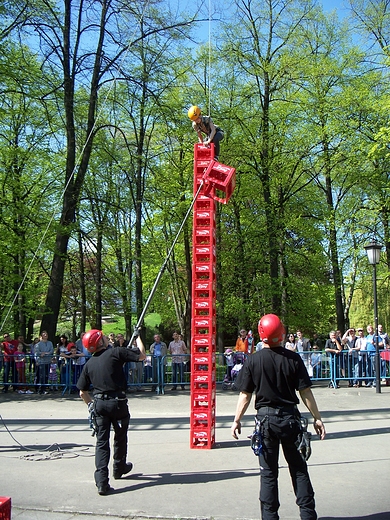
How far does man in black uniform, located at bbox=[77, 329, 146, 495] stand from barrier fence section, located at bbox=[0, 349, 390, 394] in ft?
28.6

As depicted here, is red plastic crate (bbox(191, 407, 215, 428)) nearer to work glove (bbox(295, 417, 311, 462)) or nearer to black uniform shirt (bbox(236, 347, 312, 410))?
black uniform shirt (bbox(236, 347, 312, 410))

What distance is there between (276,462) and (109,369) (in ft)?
7.94

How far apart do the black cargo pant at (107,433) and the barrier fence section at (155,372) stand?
8.61 metres

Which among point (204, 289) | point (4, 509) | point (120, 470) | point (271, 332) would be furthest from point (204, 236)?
point (4, 509)

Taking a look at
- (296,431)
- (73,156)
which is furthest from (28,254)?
(296,431)

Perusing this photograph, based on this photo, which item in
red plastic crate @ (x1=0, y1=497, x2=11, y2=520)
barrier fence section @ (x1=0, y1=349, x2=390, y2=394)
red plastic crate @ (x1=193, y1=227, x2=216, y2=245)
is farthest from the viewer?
barrier fence section @ (x1=0, y1=349, x2=390, y2=394)

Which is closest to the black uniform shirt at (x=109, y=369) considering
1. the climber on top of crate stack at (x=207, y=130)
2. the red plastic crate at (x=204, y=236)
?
the red plastic crate at (x=204, y=236)

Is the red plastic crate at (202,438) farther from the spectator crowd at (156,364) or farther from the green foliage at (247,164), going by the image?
the green foliage at (247,164)

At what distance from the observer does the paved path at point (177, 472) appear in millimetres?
5547

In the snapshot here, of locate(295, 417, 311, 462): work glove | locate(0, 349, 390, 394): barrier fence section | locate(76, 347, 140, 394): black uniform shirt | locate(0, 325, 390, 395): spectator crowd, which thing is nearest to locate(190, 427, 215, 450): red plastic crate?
locate(76, 347, 140, 394): black uniform shirt

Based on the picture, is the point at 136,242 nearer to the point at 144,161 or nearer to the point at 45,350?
the point at 144,161

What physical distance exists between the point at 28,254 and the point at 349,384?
15.3 m

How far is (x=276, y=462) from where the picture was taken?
15.4 feet

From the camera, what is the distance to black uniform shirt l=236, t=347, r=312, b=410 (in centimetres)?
477
